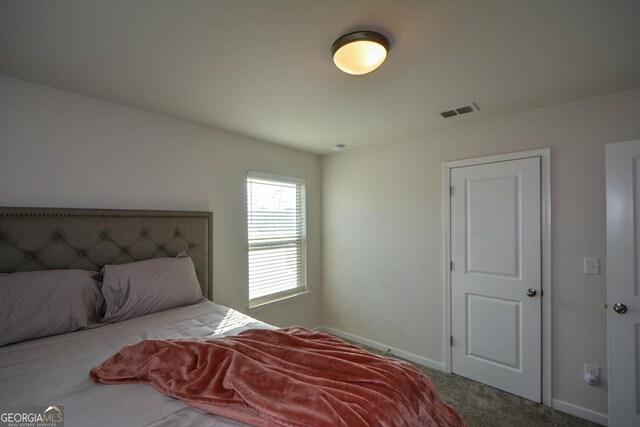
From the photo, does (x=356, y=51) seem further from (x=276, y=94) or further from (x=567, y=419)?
(x=567, y=419)

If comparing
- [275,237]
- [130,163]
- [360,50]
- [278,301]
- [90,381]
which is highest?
[360,50]

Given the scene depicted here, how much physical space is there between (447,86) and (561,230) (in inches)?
59.0

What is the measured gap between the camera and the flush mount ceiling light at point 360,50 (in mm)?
A: 1374

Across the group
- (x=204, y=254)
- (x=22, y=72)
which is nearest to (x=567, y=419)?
(x=204, y=254)

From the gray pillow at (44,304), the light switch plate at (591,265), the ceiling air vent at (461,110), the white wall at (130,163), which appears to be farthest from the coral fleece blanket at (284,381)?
the ceiling air vent at (461,110)

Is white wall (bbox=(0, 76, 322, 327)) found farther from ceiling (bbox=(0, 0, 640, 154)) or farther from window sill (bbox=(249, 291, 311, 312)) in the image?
ceiling (bbox=(0, 0, 640, 154))

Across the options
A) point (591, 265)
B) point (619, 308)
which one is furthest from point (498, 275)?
point (619, 308)

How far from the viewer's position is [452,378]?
2691 millimetres

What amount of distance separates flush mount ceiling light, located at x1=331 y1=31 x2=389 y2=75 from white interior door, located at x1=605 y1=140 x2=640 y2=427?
5.85 feet

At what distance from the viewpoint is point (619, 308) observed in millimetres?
1842

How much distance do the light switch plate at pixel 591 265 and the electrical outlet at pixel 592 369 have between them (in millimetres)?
698

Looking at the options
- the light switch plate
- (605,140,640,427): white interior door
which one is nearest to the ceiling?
(605,140,640,427): white interior door

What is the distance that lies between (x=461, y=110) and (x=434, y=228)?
1156mm

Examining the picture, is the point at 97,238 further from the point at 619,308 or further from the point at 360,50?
the point at 619,308
